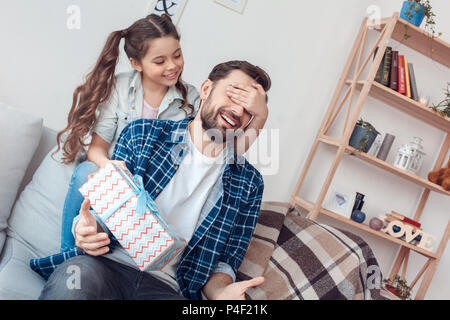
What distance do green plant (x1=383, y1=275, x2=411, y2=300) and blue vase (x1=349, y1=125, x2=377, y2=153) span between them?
0.79m

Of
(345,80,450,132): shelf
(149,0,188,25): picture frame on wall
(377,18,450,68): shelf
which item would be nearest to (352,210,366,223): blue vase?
(345,80,450,132): shelf

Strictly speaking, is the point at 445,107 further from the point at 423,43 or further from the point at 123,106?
the point at 123,106

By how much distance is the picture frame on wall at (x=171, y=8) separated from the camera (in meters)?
1.67

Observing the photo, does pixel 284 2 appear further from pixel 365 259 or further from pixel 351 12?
pixel 365 259

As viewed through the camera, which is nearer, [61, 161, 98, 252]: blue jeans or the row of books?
[61, 161, 98, 252]: blue jeans

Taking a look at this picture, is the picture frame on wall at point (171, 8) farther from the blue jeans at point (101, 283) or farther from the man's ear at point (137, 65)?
the blue jeans at point (101, 283)

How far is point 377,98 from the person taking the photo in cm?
236

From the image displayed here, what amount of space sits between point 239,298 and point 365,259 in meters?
0.54

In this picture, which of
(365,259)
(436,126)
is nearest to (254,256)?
(365,259)

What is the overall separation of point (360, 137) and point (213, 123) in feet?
4.15

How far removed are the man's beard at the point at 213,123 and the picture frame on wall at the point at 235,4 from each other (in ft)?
2.79

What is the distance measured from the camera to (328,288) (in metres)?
1.24

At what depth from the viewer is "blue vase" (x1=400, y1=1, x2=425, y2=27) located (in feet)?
6.81

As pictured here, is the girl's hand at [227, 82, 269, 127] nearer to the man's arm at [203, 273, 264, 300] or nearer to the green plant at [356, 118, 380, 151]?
the man's arm at [203, 273, 264, 300]
